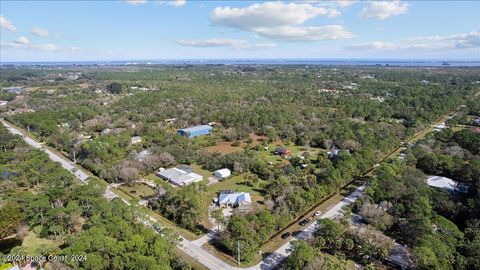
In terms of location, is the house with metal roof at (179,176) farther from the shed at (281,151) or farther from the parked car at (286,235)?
the shed at (281,151)

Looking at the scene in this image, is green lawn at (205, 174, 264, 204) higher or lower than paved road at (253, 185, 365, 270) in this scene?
lower

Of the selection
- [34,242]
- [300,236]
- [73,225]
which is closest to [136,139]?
[73,225]

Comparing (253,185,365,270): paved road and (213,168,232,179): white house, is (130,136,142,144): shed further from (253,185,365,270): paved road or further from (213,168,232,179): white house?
(253,185,365,270): paved road

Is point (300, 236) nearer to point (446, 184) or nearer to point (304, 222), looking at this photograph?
point (304, 222)

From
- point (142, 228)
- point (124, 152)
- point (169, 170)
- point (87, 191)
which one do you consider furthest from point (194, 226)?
point (124, 152)

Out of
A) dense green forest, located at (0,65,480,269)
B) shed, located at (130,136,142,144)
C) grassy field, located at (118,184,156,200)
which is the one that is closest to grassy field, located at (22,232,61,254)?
dense green forest, located at (0,65,480,269)

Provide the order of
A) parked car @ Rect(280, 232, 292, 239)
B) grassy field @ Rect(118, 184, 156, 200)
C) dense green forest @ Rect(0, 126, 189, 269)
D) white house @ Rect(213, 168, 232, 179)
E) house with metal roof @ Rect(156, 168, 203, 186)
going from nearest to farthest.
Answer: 1. dense green forest @ Rect(0, 126, 189, 269)
2. parked car @ Rect(280, 232, 292, 239)
3. grassy field @ Rect(118, 184, 156, 200)
4. house with metal roof @ Rect(156, 168, 203, 186)
5. white house @ Rect(213, 168, 232, 179)

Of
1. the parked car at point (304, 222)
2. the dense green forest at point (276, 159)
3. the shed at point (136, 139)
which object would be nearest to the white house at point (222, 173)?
the dense green forest at point (276, 159)
